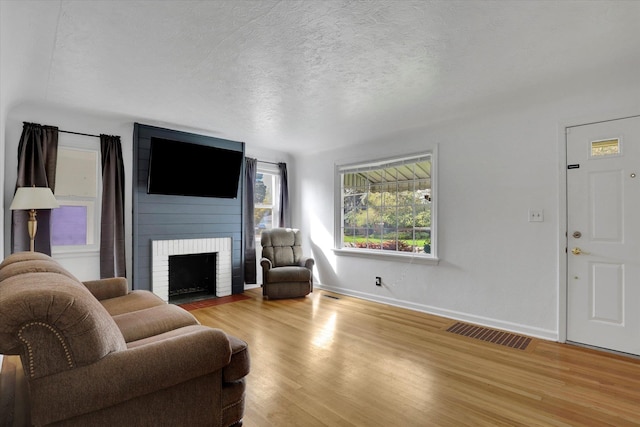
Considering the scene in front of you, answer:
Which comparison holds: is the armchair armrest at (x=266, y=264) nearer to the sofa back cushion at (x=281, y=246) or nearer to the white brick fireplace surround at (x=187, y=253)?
the sofa back cushion at (x=281, y=246)

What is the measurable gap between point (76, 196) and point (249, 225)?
2.35m

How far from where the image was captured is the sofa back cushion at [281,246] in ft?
17.3

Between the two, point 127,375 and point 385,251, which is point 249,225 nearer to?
point 385,251

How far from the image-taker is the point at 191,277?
499cm

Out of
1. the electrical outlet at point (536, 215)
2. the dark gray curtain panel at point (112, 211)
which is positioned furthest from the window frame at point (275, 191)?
the electrical outlet at point (536, 215)

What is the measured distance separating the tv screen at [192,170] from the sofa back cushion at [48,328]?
314 cm

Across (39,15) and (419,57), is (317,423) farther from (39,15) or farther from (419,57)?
(39,15)

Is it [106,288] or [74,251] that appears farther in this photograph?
[74,251]

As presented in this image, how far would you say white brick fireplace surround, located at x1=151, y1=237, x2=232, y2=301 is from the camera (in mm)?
4391

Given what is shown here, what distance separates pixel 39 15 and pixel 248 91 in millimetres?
1549

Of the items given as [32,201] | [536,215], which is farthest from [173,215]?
[536,215]

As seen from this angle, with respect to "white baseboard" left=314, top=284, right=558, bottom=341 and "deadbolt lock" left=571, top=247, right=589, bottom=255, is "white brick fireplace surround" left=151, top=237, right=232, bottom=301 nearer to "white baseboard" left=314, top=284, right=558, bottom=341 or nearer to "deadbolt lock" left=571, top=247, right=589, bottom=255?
"white baseboard" left=314, top=284, right=558, bottom=341

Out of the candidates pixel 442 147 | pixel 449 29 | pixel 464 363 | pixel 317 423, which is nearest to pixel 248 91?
pixel 449 29

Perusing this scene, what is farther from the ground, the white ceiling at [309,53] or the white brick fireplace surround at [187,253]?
the white ceiling at [309,53]
